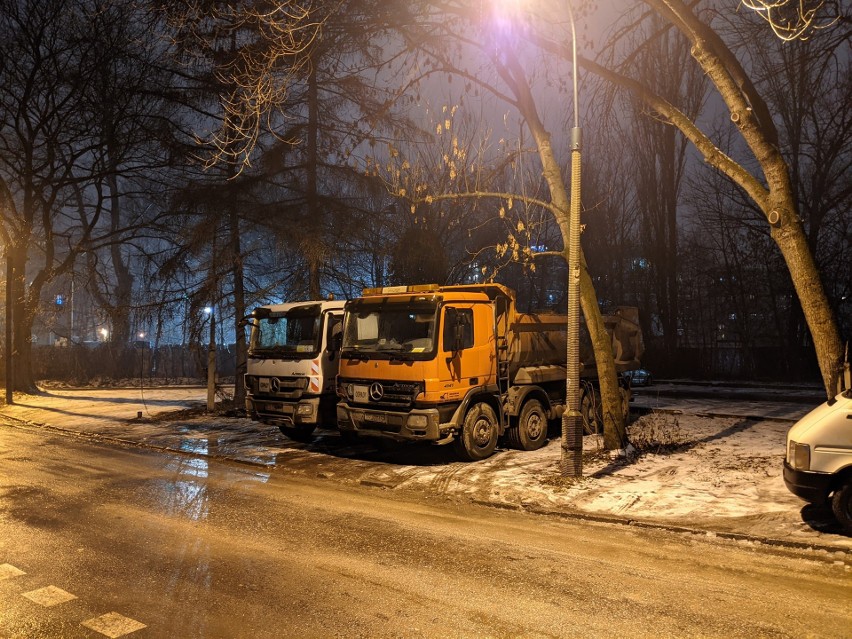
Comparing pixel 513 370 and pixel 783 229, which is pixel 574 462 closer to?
pixel 513 370

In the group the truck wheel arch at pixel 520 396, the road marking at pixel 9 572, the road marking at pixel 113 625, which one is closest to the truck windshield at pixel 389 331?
the truck wheel arch at pixel 520 396

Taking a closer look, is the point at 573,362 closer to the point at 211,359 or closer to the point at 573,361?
the point at 573,361

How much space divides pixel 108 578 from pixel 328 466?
556 cm

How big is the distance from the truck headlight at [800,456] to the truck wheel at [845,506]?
0.41 meters

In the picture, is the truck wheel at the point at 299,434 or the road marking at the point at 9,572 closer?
the road marking at the point at 9,572

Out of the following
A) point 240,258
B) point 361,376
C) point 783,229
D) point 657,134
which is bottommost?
point 361,376

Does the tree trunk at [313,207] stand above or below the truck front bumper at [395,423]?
above

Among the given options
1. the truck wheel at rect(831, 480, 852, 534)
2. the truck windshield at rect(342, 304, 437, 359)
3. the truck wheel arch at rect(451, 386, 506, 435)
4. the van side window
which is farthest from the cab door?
the truck wheel at rect(831, 480, 852, 534)

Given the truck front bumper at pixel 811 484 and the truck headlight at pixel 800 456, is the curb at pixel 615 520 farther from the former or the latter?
the truck headlight at pixel 800 456

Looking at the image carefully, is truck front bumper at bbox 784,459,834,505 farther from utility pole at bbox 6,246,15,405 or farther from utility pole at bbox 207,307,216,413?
utility pole at bbox 6,246,15,405

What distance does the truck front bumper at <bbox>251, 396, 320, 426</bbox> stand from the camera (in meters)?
11.6

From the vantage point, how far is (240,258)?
1633 cm

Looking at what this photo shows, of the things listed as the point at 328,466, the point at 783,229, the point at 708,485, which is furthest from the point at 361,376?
the point at 783,229

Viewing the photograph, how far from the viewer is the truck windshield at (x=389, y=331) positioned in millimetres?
9969
